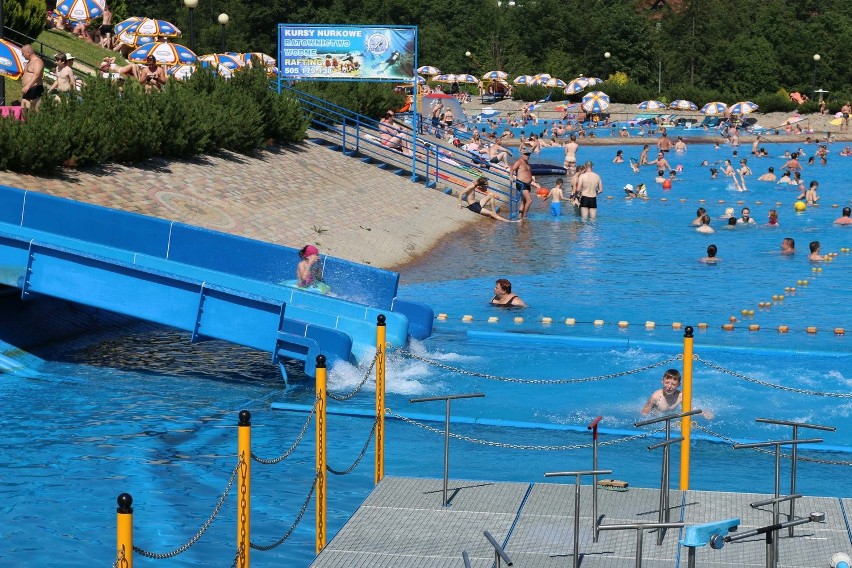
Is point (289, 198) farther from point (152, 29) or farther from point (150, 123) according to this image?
point (152, 29)

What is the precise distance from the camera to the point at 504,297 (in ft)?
66.2

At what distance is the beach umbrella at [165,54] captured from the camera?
1345 inches

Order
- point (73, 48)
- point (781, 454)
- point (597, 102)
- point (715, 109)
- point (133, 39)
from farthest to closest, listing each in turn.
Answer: point (715, 109)
point (597, 102)
point (133, 39)
point (73, 48)
point (781, 454)

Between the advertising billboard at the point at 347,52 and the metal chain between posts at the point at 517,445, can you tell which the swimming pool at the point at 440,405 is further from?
the advertising billboard at the point at 347,52

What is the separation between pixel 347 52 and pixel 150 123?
8.42m

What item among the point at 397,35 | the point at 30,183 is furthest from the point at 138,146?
the point at 397,35

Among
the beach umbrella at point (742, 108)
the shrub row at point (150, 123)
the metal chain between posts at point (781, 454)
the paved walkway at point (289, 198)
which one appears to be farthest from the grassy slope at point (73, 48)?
the beach umbrella at point (742, 108)

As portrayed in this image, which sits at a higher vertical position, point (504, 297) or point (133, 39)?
point (133, 39)

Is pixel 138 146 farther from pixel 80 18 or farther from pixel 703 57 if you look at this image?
pixel 703 57

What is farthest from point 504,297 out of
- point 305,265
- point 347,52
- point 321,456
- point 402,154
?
point 402,154

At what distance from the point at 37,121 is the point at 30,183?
4.66 ft

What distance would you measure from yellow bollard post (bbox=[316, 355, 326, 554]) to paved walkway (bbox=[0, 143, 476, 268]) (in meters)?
12.7

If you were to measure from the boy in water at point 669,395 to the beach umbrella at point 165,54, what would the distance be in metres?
23.6

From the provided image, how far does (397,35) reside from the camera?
101 feet
